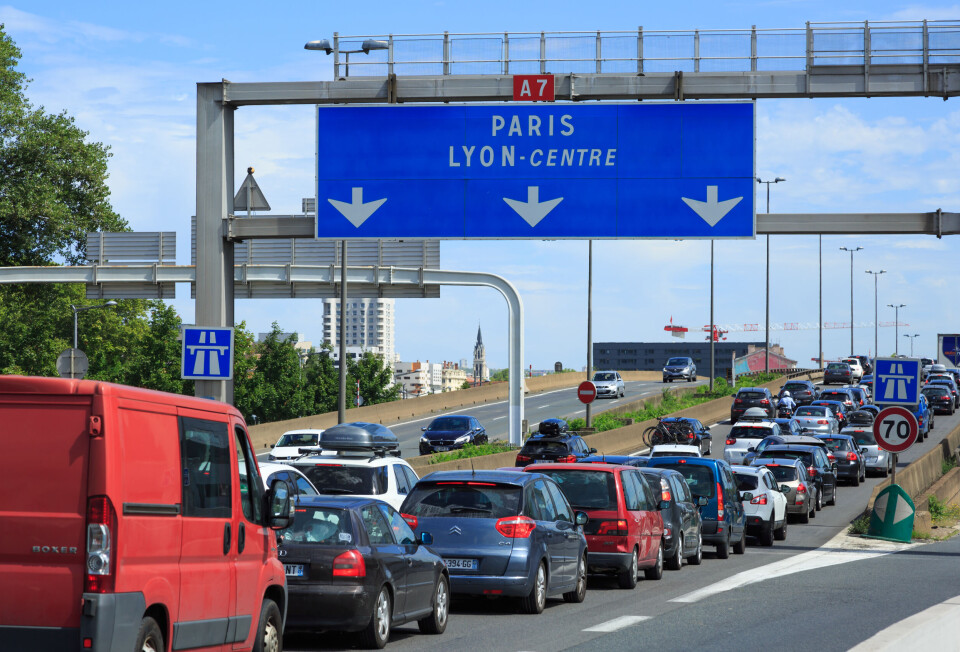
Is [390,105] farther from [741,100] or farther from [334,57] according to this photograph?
[741,100]

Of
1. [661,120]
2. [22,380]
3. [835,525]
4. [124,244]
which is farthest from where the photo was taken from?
[124,244]

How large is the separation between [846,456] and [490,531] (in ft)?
92.8

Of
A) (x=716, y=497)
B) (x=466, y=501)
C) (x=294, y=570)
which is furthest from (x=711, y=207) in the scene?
(x=294, y=570)

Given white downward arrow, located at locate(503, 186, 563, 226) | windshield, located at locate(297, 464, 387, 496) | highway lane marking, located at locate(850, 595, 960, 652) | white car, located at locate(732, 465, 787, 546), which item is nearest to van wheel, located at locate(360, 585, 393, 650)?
highway lane marking, located at locate(850, 595, 960, 652)

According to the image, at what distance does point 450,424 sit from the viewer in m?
46.9

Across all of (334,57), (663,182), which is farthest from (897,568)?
(334,57)

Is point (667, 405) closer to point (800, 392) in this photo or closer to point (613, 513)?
point (800, 392)

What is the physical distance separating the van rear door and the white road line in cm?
698

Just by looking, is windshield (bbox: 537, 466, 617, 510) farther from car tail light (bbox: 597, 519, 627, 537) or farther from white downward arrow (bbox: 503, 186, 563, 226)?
white downward arrow (bbox: 503, 186, 563, 226)

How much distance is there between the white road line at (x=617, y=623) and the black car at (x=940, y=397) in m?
56.9

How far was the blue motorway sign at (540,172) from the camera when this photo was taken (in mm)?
21000

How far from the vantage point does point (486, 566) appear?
14703 millimetres

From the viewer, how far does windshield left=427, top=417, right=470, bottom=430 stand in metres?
46.8

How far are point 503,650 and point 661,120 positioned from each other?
37.2 feet
